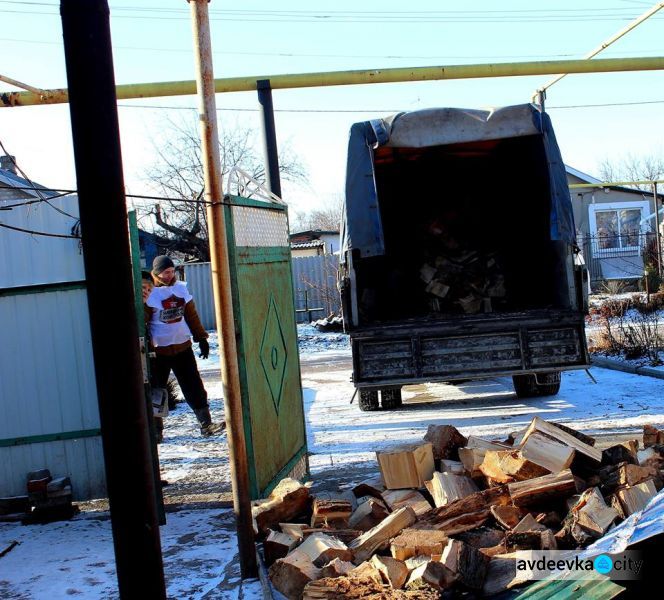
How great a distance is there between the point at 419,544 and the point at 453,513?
19.8 inches

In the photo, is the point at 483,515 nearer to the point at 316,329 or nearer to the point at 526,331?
the point at 526,331

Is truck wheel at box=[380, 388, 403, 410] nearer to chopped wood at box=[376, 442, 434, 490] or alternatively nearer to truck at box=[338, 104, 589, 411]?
truck at box=[338, 104, 589, 411]

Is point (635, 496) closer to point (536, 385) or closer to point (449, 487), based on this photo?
point (449, 487)

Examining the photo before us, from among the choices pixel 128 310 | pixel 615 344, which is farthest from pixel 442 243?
pixel 128 310

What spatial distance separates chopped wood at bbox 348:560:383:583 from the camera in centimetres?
397

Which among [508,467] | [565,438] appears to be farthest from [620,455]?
[508,467]

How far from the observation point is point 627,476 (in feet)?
15.1

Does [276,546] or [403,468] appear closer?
[276,546]

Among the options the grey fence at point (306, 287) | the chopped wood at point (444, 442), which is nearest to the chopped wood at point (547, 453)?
the chopped wood at point (444, 442)

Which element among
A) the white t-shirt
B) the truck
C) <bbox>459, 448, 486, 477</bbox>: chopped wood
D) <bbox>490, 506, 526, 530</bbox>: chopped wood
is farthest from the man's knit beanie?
<bbox>490, 506, 526, 530</bbox>: chopped wood

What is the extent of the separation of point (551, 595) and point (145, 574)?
1.64 m

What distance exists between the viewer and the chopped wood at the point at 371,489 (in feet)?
17.7

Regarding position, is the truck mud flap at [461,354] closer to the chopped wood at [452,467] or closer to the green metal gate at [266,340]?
the green metal gate at [266,340]

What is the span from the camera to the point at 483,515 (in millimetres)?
4598
